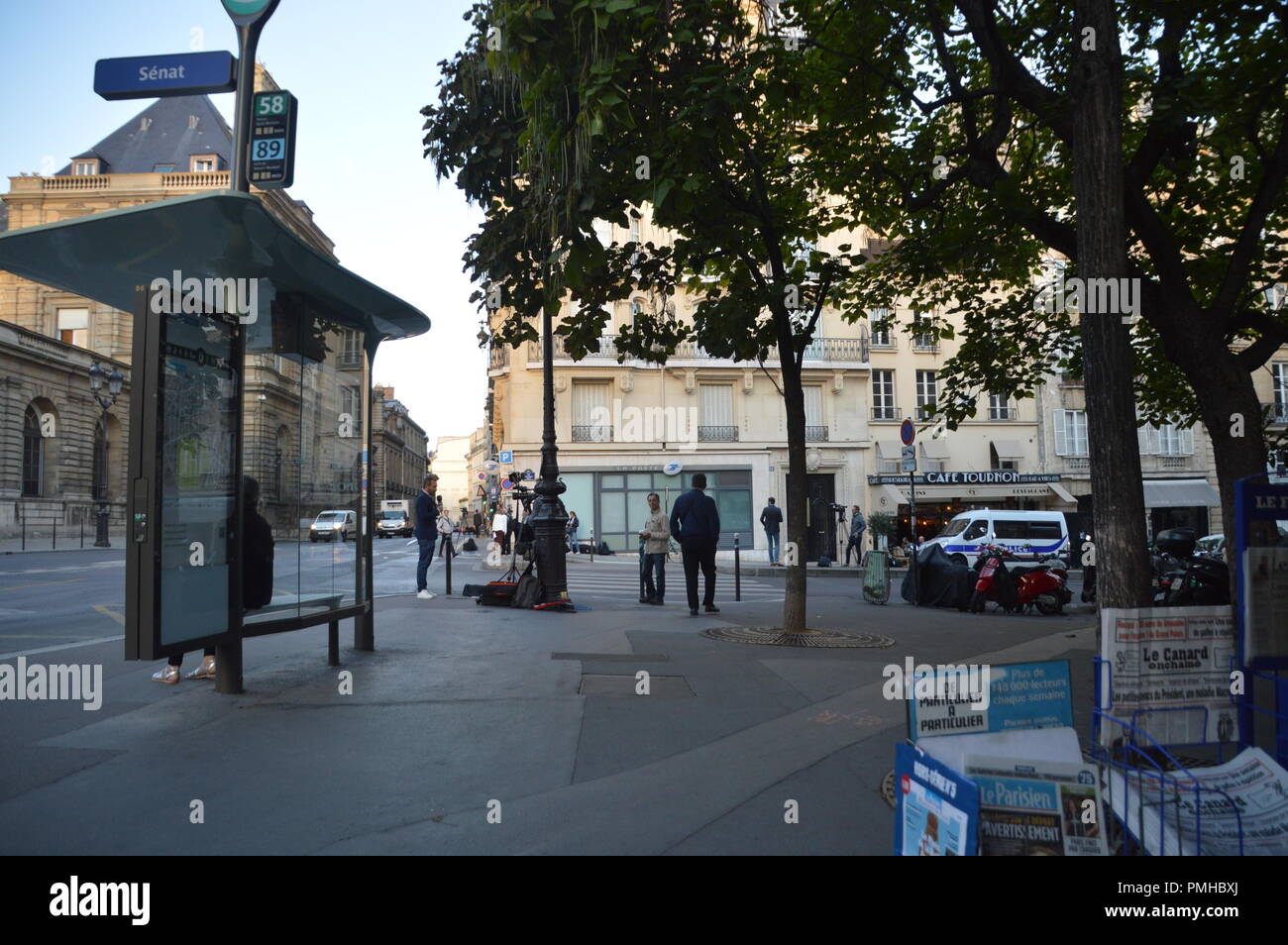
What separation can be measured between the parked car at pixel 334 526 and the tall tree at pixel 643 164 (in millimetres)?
2528

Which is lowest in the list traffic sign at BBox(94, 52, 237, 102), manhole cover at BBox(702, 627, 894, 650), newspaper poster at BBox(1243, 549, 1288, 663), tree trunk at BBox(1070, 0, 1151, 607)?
manhole cover at BBox(702, 627, 894, 650)

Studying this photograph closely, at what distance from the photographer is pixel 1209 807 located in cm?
294

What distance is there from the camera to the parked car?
26.0 ft

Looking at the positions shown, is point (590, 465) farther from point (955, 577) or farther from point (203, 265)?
point (203, 265)

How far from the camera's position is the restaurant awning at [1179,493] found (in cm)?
3516

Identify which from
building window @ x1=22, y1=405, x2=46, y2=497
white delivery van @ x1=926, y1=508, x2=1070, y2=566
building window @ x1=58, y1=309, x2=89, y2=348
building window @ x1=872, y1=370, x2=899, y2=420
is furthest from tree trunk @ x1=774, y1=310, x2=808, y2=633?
building window @ x1=58, y1=309, x2=89, y2=348

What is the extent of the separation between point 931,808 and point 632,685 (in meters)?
4.51

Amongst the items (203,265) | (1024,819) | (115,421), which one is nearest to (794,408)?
(203,265)

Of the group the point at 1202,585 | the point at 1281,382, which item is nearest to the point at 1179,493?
the point at 1281,382

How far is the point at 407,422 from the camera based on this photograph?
129625 mm

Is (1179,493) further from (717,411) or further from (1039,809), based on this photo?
(1039,809)

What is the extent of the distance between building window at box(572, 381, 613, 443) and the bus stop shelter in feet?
86.5

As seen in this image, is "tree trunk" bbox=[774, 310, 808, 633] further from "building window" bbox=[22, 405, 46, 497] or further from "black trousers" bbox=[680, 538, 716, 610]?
"building window" bbox=[22, 405, 46, 497]
